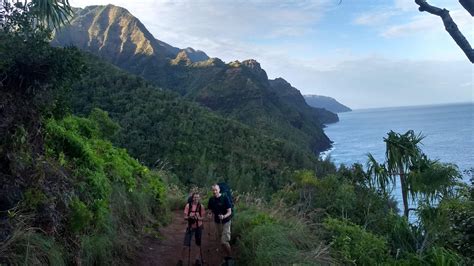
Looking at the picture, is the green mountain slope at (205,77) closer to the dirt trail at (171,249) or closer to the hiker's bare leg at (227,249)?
the dirt trail at (171,249)

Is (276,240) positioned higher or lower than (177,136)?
higher

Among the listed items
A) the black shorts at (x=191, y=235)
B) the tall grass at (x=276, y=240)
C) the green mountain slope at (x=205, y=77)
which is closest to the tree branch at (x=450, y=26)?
the tall grass at (x=276, y=240)

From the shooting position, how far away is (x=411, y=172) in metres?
13.3

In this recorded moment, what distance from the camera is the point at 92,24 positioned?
508 ft

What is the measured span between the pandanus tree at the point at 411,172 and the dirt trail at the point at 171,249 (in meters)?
6.41

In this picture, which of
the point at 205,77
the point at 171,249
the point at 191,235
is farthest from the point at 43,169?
the point at 205,77

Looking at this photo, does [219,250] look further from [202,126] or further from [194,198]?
[202,126]

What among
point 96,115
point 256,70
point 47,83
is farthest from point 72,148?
point 256,70

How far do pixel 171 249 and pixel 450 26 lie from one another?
5917mm

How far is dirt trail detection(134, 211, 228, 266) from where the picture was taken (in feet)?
24.2

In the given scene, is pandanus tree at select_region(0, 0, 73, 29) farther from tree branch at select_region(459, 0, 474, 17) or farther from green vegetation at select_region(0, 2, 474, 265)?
tree branch at select_region(459, 0, 474, 17)

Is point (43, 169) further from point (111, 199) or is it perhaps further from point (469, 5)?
point (469, 5)

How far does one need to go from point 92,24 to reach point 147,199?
521ft

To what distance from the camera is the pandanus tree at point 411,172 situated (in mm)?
12265
